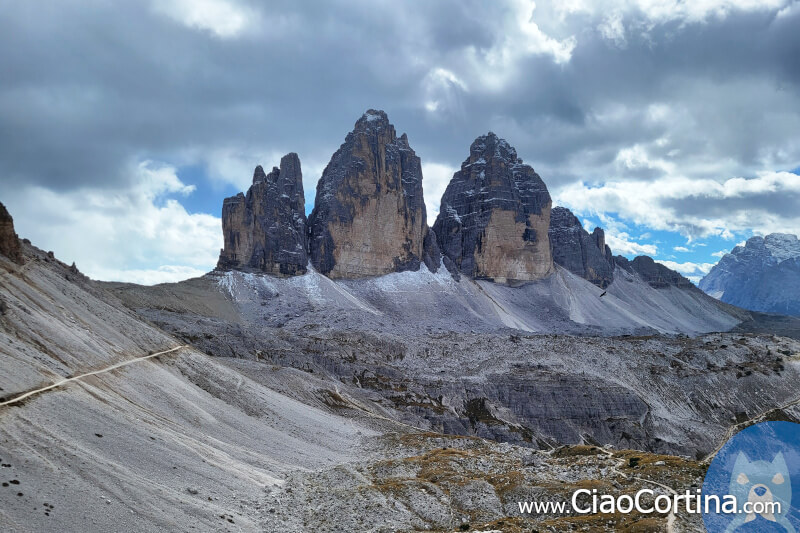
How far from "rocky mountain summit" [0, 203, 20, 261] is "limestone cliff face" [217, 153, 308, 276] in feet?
368

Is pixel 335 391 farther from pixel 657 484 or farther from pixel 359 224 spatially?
pixel 359 224

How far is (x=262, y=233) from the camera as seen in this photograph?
158 metres

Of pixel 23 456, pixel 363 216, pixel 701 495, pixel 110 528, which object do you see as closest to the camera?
pixel 110 528

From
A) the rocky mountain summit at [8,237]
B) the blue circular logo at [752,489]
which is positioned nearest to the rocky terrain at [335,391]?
the rocky mountain summit at [8,237]

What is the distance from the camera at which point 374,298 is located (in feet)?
522

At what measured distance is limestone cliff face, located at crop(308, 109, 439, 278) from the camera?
170 meters

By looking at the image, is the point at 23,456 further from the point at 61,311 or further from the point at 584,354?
the point at 584,354

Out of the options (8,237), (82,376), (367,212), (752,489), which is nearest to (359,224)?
(367,212)

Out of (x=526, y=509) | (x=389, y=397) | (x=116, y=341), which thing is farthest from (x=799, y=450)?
(x=389, y=397)

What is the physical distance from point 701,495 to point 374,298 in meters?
140

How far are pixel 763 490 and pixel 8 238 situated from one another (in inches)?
2001

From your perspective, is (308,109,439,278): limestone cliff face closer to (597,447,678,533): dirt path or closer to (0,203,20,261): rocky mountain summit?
(0,203,20,261): rocky mountain summit

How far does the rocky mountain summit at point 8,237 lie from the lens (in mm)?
40188

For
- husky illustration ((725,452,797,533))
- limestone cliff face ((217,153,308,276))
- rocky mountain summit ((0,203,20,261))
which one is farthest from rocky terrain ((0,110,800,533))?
husky illustration ((725,452,797,533))
